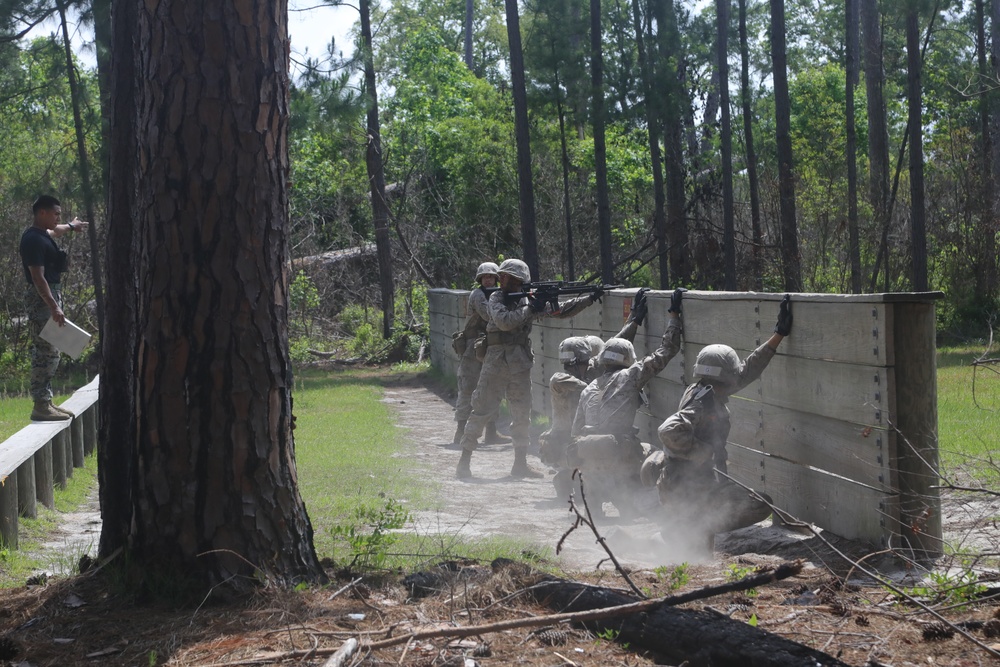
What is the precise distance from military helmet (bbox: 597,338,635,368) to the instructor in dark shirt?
189 inches

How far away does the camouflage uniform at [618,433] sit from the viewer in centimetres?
818

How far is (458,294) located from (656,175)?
5.34 meters

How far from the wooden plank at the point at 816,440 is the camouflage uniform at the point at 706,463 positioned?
1.28ft

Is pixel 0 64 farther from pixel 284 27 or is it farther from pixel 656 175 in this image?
pixel 284 27

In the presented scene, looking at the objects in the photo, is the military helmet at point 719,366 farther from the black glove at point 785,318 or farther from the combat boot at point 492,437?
the combat boot at point 492,437

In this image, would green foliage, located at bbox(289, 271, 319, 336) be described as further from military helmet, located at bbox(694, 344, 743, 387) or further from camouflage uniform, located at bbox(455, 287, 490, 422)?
military helmet, located at bbox(694, 344, 743, 387)

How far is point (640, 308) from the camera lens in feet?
30.4

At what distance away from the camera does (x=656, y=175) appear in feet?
68.7

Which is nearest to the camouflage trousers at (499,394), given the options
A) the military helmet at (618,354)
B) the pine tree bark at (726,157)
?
the military helmet at (618,354)

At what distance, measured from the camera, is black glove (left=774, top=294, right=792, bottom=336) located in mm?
6832

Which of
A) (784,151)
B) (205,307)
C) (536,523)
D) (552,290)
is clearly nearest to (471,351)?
(552,290)

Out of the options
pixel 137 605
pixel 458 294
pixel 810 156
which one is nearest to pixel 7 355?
pixel 458 294

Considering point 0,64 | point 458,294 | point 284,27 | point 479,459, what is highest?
point 0,64

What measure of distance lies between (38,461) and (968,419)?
834 centimetres
